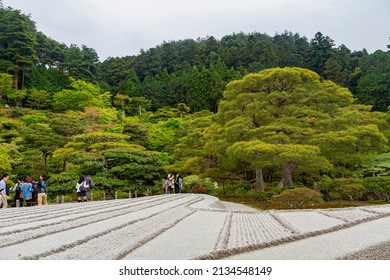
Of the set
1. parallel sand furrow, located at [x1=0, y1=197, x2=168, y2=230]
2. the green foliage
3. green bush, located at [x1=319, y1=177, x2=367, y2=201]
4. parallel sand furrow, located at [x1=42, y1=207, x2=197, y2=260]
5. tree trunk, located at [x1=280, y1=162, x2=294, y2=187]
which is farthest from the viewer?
the green foliage

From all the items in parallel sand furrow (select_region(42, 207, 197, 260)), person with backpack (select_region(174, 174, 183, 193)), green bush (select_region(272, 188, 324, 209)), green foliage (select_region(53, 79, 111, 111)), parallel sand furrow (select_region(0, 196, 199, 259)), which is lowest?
green bush (select_region(272, 188, 324, 209))

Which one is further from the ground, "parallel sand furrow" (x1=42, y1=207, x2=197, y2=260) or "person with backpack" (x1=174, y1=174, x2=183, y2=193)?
"person with backpack" (x1=174, y1=174, x2=183, y2=193)

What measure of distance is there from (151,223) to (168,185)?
27.4 feet

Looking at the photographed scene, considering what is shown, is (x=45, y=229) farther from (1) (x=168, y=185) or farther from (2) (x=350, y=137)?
(2) (x=350, y=137)

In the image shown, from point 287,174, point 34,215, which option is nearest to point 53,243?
point 34,215

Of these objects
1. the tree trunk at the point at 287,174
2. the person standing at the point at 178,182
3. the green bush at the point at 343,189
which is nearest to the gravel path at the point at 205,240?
the green bush at the point at 343,189

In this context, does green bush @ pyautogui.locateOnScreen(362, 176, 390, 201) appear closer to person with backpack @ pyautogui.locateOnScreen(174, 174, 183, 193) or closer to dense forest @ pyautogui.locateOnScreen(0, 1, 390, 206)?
dense forest @ pyautogui.locateOnScreen(0, 1, 390, 206)

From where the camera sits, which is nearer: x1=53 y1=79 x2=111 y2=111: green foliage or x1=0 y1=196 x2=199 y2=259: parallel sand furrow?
x1=0 y1=196 x2=199 y2=259: parallel sand furrow

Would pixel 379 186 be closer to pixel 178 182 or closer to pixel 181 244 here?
pixel 178 182

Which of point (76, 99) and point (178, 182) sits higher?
point (76, 99)

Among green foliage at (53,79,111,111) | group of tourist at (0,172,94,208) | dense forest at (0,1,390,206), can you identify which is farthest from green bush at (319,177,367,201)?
green foliage at (53,79,111,111)

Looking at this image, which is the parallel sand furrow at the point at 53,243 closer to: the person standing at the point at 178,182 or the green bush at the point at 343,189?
the person standing at the point at 178,182

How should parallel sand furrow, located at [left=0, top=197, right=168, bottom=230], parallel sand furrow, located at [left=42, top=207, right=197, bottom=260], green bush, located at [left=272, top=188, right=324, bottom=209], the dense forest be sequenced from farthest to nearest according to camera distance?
the dense forest
green bush, located at [left=272, top=188, right=324, bottom=209]
parallel sand furrow, located at [left=0, top=197, right=168, bottom=230]
parallel sand furrow, located at [left=42, top=207, right=197, bottom=260]

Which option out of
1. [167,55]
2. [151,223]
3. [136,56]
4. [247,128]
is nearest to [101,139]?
[247,128]
